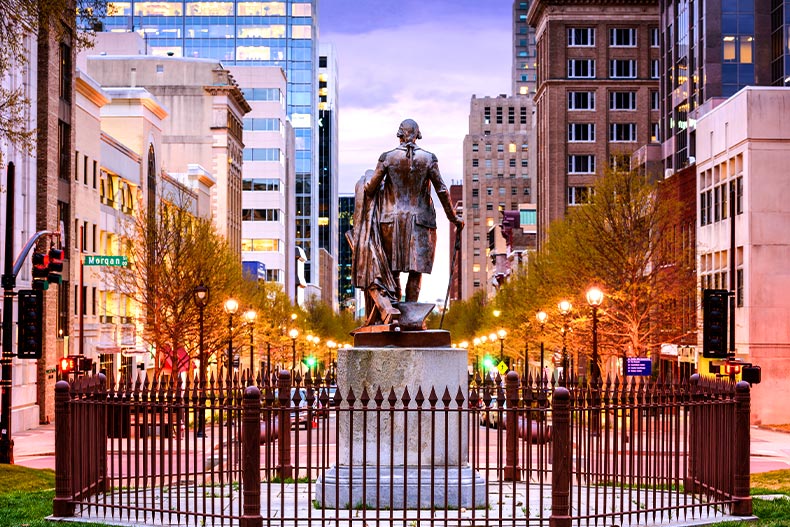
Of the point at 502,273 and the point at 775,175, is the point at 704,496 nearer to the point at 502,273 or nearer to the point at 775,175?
the point at 775,175

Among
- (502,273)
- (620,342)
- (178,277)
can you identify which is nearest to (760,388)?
(620,342)

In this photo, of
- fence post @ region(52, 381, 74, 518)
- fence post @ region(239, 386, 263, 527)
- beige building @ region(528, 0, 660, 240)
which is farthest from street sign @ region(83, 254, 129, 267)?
beige building @ region(528, 0, 660, 240)

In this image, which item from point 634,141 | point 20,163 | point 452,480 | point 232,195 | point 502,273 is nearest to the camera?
point 452,480

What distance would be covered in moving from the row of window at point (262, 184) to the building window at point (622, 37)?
41119 millimetres

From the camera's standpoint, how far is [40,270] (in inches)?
1292

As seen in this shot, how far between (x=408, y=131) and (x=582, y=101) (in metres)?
120

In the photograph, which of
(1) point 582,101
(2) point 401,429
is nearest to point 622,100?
(1) point 582,101

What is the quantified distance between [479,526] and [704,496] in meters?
4.72

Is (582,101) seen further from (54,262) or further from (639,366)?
(54,262)

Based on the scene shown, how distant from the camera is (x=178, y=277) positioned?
57688 millimetres

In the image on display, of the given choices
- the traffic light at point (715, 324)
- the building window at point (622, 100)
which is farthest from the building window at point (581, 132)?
the traffic light at point (715, 324)

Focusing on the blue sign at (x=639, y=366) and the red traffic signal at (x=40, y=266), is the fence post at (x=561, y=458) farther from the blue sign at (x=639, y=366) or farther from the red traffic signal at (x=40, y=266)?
the blue sign at (x=639, y=366)

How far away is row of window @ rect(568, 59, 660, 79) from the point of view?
136375mm

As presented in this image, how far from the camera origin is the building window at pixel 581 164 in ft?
445
